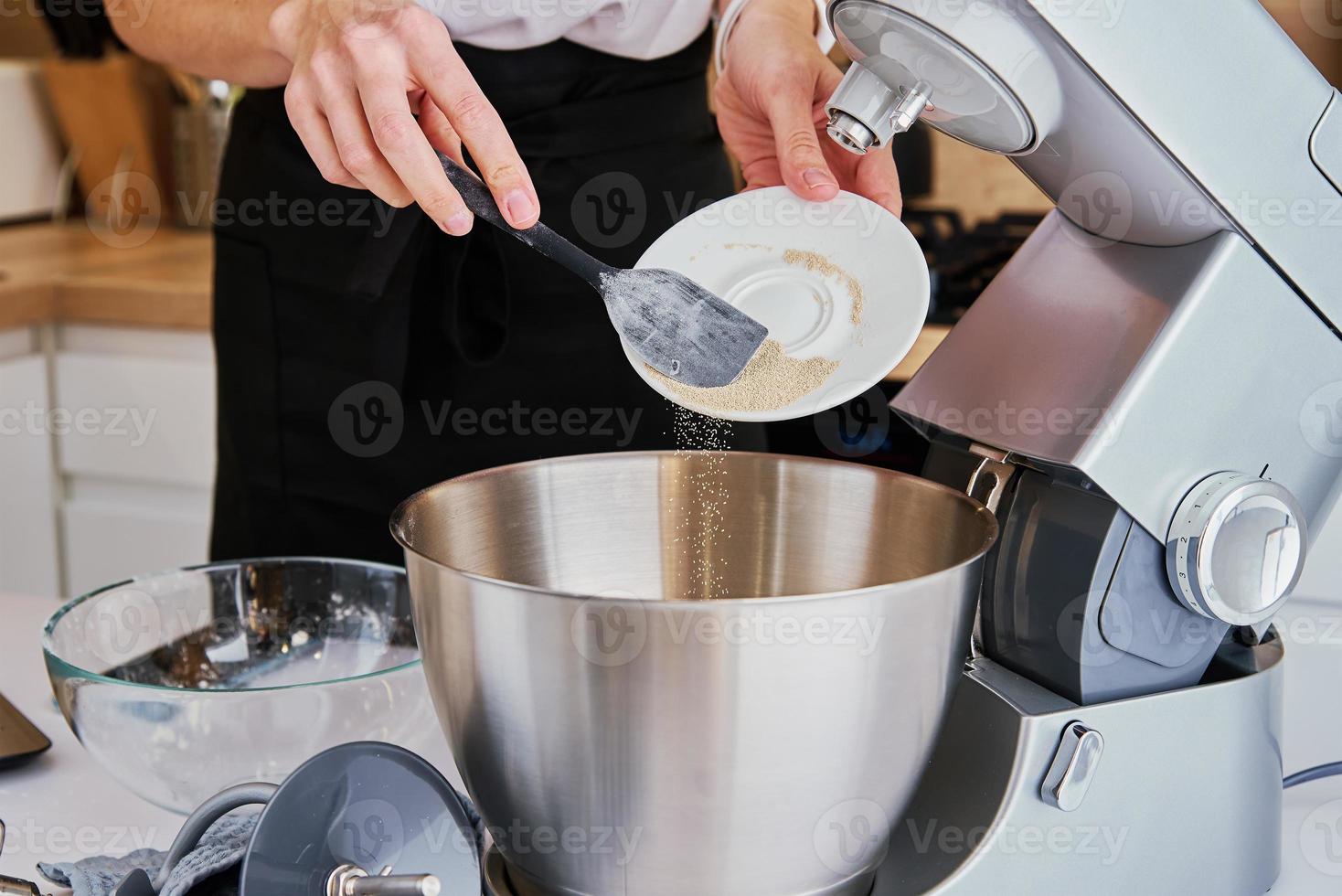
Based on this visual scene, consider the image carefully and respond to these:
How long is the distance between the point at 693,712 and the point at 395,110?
0.31m

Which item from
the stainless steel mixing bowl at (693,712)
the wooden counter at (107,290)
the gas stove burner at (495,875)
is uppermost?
the stainless steel mixing bowl at (693,712)

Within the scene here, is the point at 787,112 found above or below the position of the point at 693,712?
above

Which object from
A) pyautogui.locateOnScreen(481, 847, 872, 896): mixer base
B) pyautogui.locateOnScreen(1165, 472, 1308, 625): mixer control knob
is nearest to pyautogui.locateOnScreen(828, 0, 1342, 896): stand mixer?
pyautogui.locateOnScreen(1165, 472, 1308, 625): mixer control knob

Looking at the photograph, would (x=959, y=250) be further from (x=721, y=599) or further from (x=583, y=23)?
(x=721, y=599)

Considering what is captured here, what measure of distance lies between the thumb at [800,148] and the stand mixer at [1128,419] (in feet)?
0.40

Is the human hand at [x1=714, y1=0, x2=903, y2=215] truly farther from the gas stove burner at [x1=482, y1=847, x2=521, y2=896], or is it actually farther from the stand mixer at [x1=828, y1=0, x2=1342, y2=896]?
the gas stove burner at [x1=482, y1=847, x2=521, y2=896]

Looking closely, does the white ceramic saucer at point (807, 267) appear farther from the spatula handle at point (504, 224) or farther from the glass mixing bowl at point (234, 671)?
the glass mixing bowl at point (234, 671)

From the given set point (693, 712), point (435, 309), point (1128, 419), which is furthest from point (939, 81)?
point (435, 309)

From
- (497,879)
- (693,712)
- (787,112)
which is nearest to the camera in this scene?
(693,712)

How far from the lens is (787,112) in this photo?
2.57ft

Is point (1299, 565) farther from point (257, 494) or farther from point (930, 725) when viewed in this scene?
point (257, 494)

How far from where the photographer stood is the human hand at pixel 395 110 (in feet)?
2.04

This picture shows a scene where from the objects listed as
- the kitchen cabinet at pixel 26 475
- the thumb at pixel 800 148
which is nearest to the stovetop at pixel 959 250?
the thumb at pixel 800 148

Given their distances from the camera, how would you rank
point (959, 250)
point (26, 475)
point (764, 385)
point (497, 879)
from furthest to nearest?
1. point (26, 475)
2. point (959, 250)
3. point (764, 385)
4. point (497, 879)
